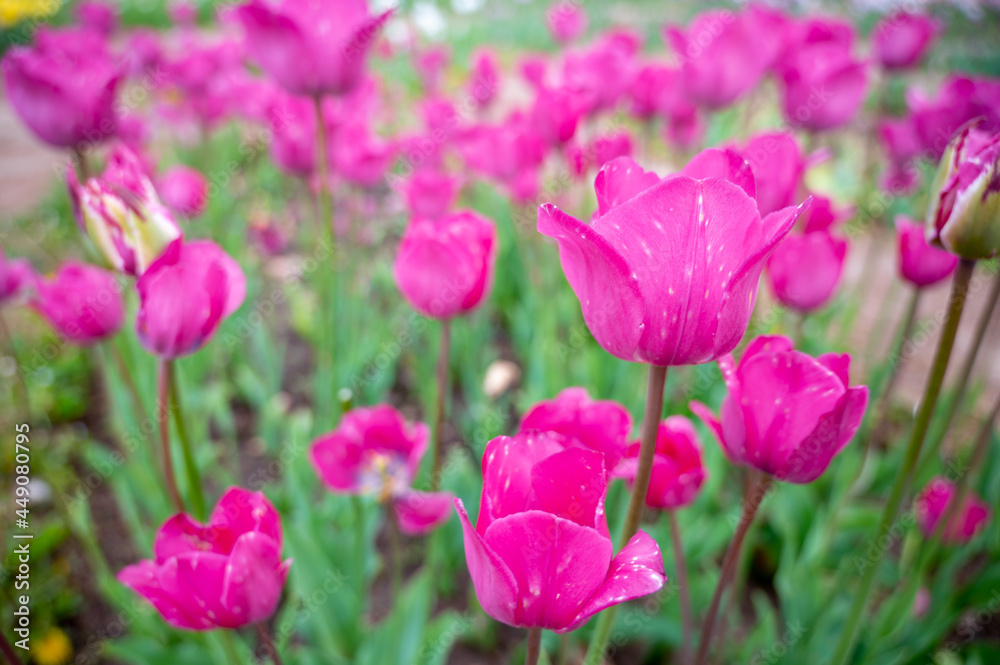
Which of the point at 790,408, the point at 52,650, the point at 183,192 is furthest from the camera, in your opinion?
the point at 183,192

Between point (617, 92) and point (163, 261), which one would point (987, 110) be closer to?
point (617, 92)

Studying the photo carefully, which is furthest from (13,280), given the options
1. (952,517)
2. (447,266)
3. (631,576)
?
(952,517)

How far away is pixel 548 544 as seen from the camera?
16.3 inches

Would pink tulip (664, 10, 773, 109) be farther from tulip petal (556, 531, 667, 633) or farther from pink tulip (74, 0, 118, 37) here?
pink tulip (74, 0, 118, 37)

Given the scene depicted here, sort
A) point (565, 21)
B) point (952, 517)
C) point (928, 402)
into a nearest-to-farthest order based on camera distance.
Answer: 1. point (928, 402)
2. point (952, 517)
3. point (565, 21)

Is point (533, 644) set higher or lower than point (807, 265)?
lower

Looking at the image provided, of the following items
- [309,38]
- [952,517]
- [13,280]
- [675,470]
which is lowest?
[952,517]

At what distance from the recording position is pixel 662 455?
69cm

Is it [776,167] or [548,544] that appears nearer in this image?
[548,544]

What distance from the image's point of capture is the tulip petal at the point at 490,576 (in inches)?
16.3

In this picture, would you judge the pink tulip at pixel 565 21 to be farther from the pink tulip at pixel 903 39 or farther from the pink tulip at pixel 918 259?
the pink tulip at pixel 918 259

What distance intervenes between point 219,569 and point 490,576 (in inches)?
10.8

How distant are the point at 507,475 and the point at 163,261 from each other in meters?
0.42

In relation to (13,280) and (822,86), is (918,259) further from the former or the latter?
(13,280)
